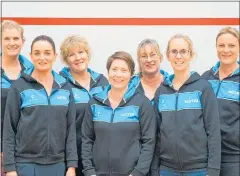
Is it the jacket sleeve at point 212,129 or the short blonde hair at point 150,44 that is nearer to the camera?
the jacket sleeve at point 212,129

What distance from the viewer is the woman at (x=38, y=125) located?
97.9 inches

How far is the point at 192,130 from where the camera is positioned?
8.03 ft

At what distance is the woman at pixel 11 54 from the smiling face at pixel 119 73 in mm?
660

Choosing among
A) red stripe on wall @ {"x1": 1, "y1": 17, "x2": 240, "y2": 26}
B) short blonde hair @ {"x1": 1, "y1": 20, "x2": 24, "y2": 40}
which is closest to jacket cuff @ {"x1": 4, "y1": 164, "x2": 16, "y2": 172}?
short blonde hair @ {"x1": 1, "y1": 20, "x2": 24, "y2": 40}

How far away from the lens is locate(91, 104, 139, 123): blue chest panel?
2.52 meters

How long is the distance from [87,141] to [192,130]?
2.26ft

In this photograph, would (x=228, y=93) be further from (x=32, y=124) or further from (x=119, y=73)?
(x=32, y=124)

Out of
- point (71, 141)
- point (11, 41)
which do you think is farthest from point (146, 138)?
point (11, 41)

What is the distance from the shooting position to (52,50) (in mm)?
2568

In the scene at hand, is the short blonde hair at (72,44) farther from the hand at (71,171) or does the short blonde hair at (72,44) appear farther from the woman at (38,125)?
the hand at (71,171)

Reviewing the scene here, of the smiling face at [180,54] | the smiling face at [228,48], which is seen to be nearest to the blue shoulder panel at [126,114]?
the smiling face at [180,54]

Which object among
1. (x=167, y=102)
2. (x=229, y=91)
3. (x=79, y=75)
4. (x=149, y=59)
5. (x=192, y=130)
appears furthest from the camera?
(x=79, y=75)

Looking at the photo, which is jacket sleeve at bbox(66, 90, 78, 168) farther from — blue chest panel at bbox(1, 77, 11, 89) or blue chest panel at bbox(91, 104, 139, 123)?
blue chest panel at bbox(1, 77, 11, 89)

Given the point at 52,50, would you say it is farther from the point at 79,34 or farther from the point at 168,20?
the point at 168,20
